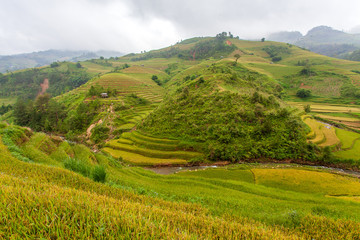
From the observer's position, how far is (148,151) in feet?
88.2

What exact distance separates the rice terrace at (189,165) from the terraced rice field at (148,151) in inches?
9.7

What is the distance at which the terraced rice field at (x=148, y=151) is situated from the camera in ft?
80.7

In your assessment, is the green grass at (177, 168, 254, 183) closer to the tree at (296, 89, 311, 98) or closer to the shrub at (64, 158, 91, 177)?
the shrub at (64, 158, 91, 177)

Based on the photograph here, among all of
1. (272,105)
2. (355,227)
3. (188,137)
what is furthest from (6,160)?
(272,105)

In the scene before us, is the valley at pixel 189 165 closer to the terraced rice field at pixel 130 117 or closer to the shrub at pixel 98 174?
the shrub at pixel 98 174

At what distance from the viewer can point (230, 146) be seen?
23891mm

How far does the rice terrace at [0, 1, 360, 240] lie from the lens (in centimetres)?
257

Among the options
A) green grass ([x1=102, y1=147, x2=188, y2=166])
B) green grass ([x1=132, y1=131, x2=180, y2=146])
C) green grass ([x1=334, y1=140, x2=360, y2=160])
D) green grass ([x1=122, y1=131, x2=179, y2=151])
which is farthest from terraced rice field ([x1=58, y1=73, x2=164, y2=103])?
green grass ([x1=334, y1=140, x2=360, y2=160])

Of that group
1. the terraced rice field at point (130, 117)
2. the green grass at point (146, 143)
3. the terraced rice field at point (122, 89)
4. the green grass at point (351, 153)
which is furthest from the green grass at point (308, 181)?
the terraced rice field at point (122, 89)

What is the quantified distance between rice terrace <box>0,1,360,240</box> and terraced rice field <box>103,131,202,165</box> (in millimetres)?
247

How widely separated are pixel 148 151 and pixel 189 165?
8425 mm

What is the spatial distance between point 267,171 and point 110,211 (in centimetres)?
2273

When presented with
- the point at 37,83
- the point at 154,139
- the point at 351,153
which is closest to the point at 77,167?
the point at 154,139

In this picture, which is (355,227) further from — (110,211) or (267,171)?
(267,171)
